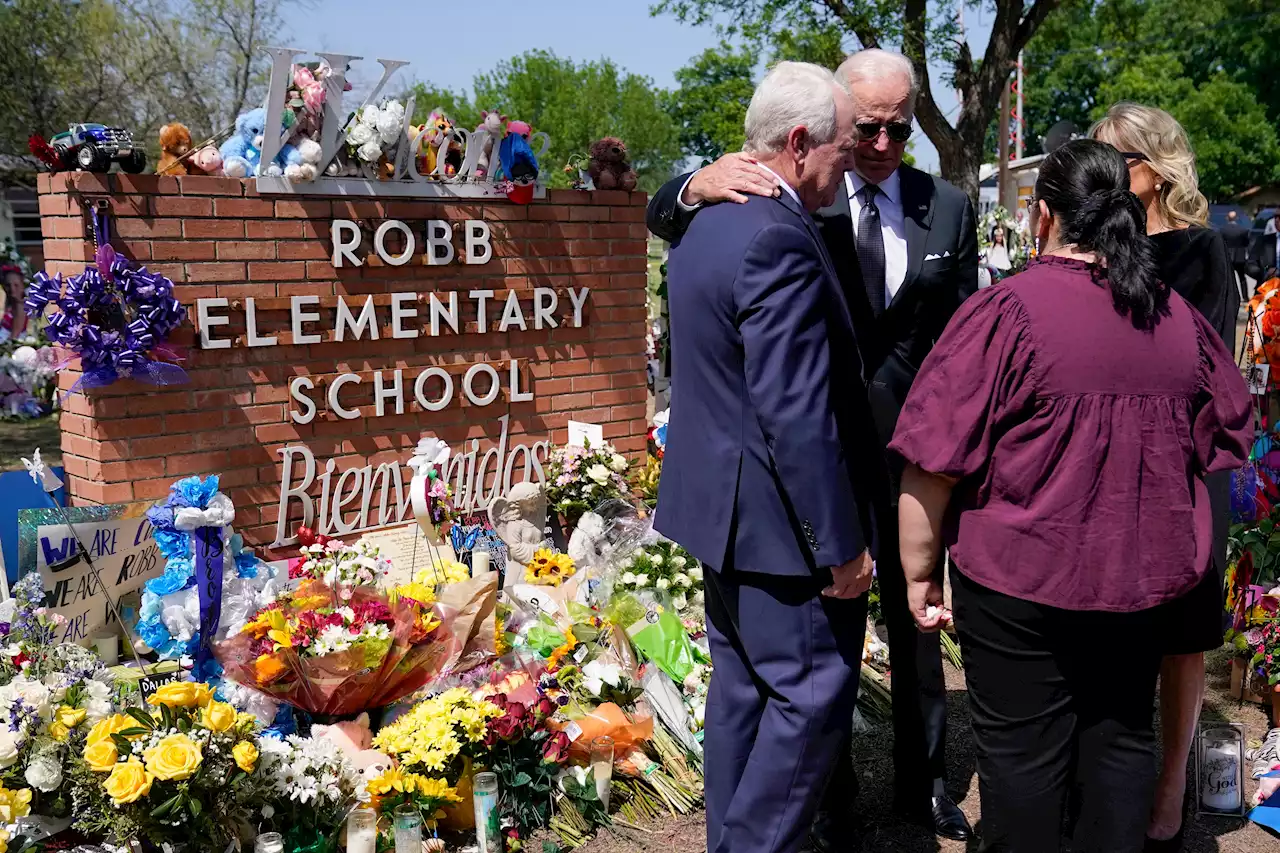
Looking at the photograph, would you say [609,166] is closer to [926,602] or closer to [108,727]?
[926,602]

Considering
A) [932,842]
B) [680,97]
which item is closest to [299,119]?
[932,842]

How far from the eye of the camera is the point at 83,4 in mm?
14078

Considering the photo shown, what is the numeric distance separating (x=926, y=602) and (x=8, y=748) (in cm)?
210

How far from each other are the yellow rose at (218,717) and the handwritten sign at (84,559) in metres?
0.92

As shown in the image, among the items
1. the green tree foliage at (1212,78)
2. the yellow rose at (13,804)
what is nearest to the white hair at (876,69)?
the yellow rose at (13,804)

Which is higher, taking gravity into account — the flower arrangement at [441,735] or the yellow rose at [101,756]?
the yellow rose at [101,756]

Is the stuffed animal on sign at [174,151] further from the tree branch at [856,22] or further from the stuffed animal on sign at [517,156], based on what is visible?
the tree branch at [856,22]

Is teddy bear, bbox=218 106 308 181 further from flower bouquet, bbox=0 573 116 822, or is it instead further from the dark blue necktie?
the dark blue necktie

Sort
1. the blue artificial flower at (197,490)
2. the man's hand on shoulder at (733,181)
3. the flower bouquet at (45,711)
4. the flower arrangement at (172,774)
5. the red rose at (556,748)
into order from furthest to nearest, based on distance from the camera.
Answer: the blue artificial flower at (197,490)
the red rose at (556,748)
the flower bouquet at (45,711)
the flower arrangement at (172,774)
the man's hand on shoulder at (733,181)

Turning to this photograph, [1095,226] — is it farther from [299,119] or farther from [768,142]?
[299,119]

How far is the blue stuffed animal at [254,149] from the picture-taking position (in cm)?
409

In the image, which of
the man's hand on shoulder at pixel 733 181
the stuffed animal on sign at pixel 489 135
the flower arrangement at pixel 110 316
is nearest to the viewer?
the man's hand on shoulder at pixel 733 181

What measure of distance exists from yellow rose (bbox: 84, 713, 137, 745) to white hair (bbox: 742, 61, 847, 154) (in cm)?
197

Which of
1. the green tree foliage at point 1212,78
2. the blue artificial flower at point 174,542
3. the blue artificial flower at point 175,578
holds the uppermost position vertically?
the green tree foliage at point 1212,78
